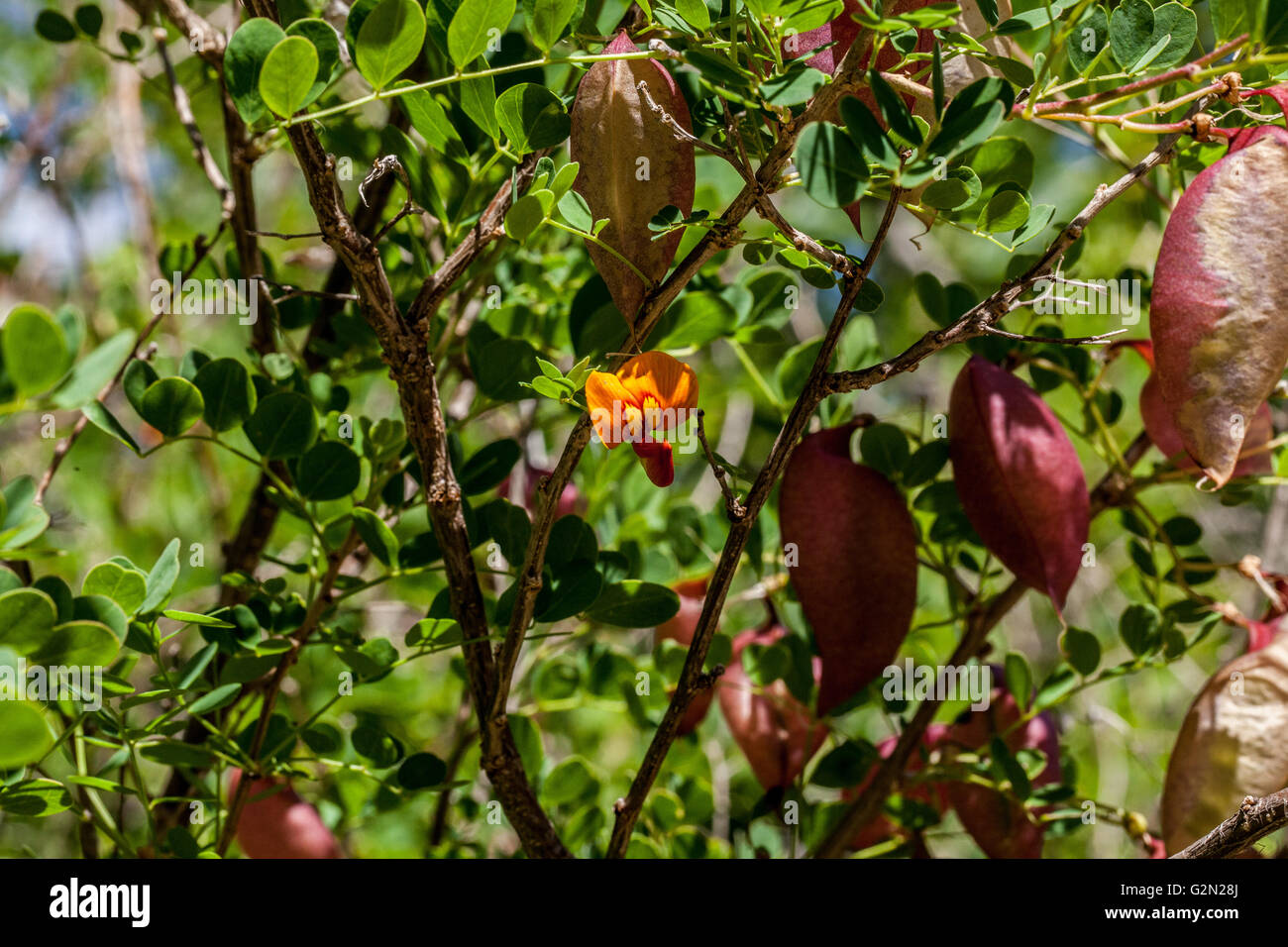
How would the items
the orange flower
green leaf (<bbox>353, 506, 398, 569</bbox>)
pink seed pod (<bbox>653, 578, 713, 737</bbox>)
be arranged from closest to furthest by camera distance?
the orange flower → green leaf (<bbox>353, 506, 398, 569</bbox>) → pink seed pod (<bbox>653, 578, 713, 737</bbox>)

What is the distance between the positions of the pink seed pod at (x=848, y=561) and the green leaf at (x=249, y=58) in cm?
33

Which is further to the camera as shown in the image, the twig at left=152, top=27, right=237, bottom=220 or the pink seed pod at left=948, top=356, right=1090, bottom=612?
the twig at left=152, top=27, right=237, bottom=220

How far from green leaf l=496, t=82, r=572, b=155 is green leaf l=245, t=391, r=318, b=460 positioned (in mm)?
179

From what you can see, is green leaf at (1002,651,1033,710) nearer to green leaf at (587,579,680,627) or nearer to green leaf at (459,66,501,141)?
green leaf at (587,579,680,627)

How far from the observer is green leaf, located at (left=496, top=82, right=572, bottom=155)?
0.52m

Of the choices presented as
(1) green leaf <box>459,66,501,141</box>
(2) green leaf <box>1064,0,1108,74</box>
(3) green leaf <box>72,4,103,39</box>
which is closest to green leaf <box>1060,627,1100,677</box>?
(2) green leaf <box>1064,0,1108,74</box>

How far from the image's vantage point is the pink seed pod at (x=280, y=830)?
71cm

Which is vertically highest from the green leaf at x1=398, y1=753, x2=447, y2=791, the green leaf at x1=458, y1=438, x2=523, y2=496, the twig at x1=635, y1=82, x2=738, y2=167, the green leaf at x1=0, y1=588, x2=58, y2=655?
the twig at x1=635, y1=82, x2=738, y2=167

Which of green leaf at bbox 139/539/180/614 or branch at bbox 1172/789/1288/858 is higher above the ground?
green leaf at bbox 139/539/180/614

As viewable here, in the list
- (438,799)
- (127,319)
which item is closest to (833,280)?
(438,799)

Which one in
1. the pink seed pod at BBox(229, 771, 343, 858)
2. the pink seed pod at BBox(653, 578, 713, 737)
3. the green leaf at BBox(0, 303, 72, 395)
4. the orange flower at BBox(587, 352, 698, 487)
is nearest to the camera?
the green leaf at BBox(0, 303, 72, 395)

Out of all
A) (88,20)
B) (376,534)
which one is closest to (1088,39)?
(376,534)

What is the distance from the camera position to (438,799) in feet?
2.93
